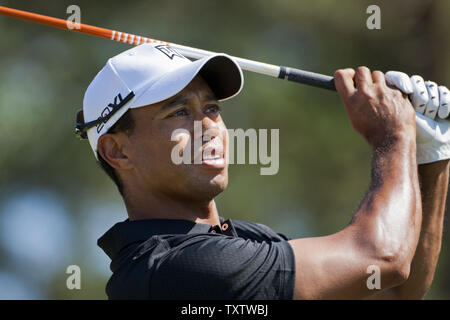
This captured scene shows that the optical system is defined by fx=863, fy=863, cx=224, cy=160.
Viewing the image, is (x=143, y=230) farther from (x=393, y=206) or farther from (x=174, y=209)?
(x=393, y=206)

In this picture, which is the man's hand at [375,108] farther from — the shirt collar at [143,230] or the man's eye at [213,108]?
the shirt collar at [143,230]

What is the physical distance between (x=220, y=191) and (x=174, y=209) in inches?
7.2

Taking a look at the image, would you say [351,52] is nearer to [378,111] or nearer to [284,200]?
[284,200]

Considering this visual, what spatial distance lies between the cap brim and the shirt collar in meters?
0.43

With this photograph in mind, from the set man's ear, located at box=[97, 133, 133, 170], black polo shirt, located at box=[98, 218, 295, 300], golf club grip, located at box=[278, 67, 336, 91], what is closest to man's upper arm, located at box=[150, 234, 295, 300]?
black polo shirt, located at box=[98, 218, 295, 300]

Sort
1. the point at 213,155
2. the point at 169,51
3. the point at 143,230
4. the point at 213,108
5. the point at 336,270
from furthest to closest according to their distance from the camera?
the point at 169,51
the point at 213,108
the point at 213,155
the point at 143,230
the point at 336,270

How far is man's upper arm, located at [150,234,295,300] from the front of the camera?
2666 millimetres

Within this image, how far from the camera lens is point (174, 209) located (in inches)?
121

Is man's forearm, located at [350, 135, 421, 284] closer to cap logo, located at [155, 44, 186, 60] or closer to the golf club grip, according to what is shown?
the golf club grip

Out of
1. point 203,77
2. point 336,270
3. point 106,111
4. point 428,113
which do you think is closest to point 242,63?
point 203,77

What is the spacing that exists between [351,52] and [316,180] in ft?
4.39

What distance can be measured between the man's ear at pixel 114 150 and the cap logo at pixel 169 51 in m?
0.35

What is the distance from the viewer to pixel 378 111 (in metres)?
2.95
